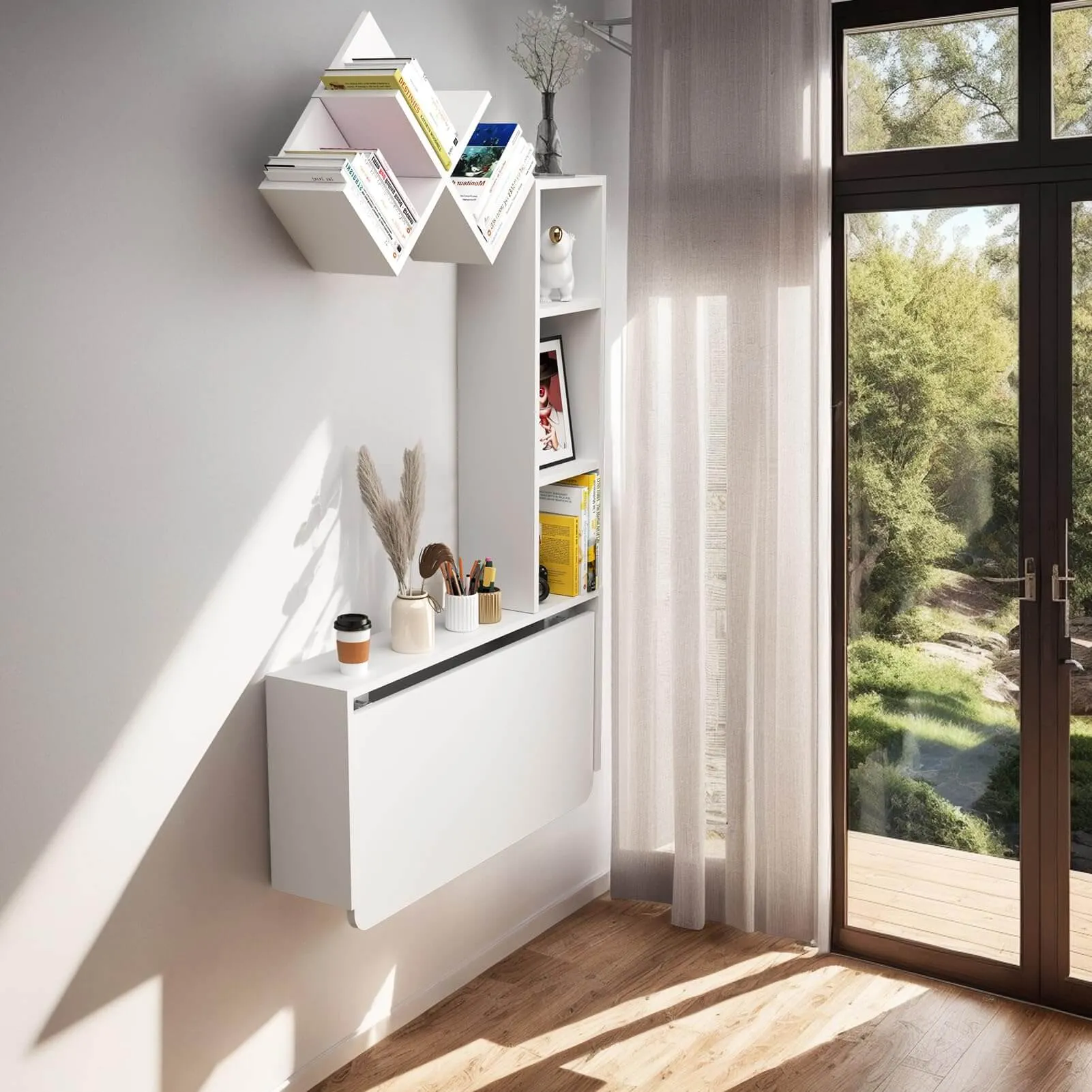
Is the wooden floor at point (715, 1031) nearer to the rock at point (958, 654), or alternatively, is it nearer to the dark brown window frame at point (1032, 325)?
the dark brown window frame at point (1032, 325)

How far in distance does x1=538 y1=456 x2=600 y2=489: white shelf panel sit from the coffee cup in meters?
0.65

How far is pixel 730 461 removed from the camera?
3.21m

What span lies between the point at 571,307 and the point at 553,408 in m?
0.25

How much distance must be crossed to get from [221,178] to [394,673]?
0.98m

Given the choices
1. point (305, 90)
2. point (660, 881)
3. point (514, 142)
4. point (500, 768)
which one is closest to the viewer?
point (305, 90)

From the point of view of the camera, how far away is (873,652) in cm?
322

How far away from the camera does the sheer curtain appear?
3.07 metres

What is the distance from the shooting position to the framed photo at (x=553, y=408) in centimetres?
311

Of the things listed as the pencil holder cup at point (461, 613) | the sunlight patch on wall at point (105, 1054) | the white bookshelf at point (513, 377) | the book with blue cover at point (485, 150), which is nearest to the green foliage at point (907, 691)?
the white bookshelf at point (513, 377)

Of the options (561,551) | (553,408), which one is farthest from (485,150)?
(561,551)

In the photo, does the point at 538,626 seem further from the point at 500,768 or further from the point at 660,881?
the point at 660,881

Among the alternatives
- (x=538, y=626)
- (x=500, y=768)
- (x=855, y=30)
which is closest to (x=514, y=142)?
(x=855, y=30)

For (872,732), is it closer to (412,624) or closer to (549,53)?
(412,624)

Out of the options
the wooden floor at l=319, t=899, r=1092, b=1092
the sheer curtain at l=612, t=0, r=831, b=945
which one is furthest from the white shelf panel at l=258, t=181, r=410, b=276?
the wooden floor at l=319, t=899, r=1092, b=1092
